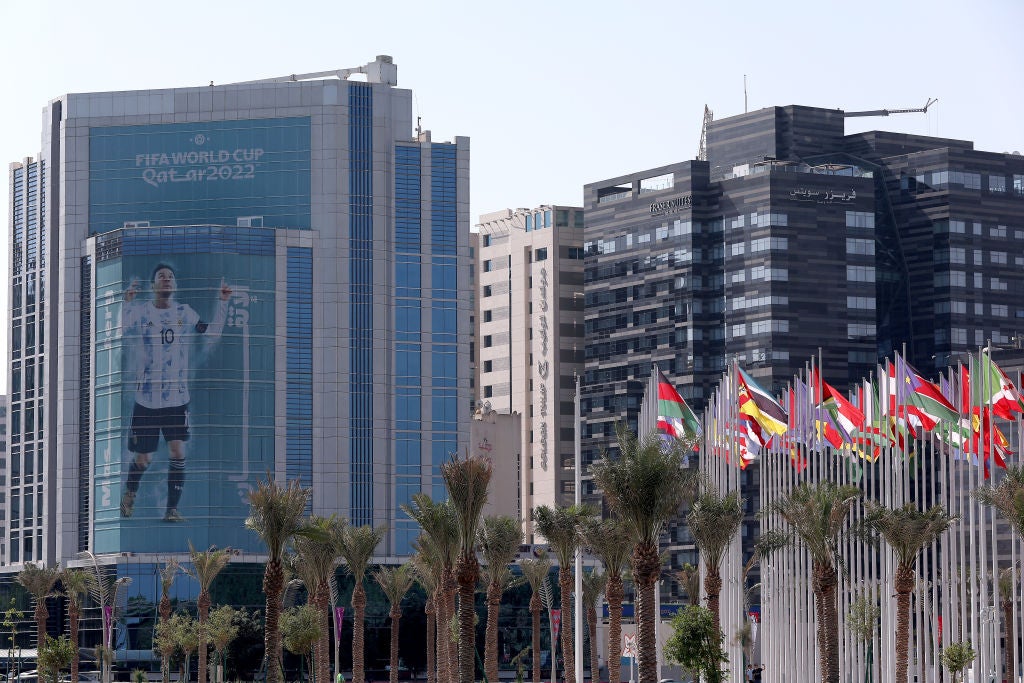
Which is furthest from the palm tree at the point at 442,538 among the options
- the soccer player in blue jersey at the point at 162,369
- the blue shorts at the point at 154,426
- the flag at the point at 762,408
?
the soccer player in blue jersey at the point at 162,369

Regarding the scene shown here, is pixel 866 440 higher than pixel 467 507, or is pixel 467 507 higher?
pixel 866 440

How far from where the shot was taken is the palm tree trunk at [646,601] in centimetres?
7319

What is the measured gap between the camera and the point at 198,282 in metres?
162

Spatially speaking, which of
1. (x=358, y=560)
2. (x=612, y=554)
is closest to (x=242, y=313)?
(x=358, y=560)

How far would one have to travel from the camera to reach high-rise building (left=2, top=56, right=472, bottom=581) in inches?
6383

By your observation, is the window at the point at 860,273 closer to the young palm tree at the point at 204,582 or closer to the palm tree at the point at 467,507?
the young palm tree at the point at 204,582

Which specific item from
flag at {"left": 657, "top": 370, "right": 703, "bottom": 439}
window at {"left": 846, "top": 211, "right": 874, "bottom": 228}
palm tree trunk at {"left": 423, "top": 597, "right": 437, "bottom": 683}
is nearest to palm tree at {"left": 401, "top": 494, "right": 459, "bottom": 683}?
flag at {"left": 657, "top": 370, "right": 703, "bottom": 439}

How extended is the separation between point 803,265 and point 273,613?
378ft

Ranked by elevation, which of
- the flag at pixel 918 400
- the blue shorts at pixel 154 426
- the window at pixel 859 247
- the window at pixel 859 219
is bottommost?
the flag at pixel 918 400

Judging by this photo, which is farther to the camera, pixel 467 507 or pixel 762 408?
pixel 762 408

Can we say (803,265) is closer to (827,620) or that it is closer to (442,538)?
(827,620)

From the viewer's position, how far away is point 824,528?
80.9m

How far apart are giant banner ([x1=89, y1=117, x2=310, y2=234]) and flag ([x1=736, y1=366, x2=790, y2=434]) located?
81.2m

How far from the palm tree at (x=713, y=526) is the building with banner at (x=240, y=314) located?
7951 centimetres
